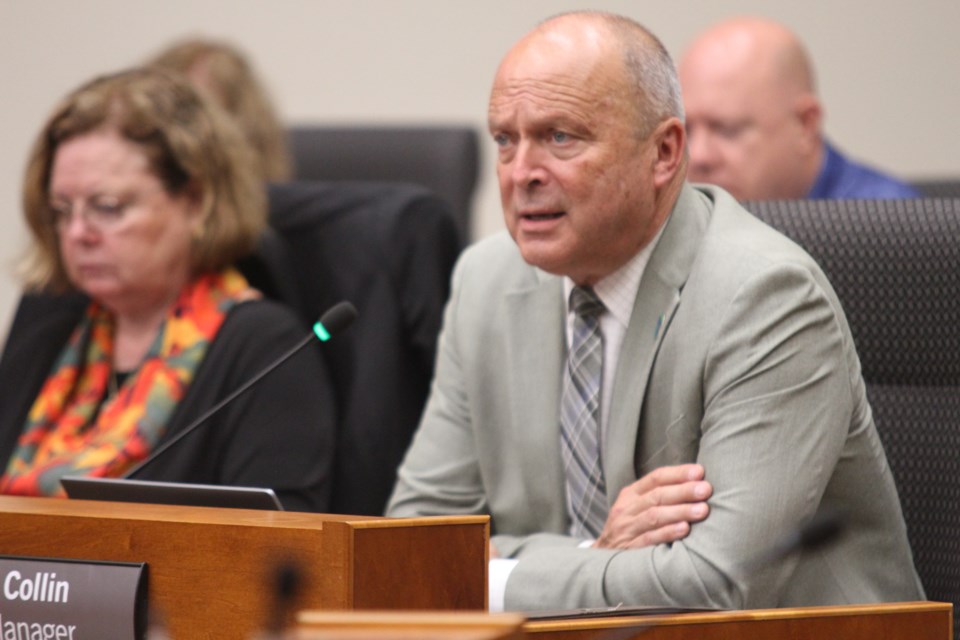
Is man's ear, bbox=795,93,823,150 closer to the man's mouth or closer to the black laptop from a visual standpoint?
the man's mouth

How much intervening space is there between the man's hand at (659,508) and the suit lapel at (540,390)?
171 mm

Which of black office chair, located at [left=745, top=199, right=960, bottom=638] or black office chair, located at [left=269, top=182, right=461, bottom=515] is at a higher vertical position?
black office chair, located at [left=269, top=182, right=461, bottom=515]

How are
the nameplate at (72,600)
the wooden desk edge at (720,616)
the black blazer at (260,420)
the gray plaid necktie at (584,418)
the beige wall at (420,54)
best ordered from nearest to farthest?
the wooden desk edge at (720,616), the nameplate at (72,600), the gray plaid necktie at (584,418), the black blazer at (260,420), the beige wall at (420,54)

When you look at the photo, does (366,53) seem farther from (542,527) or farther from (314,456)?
(542,527)

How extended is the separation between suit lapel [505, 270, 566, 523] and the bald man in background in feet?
4.89

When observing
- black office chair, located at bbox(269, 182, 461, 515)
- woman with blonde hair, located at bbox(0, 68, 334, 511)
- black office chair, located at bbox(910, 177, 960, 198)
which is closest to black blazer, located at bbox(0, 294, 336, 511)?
Answer: woman with blonde hair, located at bbox(0, 68, 334, 511)

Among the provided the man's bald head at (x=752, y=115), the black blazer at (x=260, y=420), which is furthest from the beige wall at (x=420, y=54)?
the black blazer at (x=260, y=420)

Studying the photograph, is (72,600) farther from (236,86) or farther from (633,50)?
(236,86)

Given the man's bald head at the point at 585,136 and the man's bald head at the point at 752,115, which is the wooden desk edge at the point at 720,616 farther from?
the man's bald head at the point at 752,115

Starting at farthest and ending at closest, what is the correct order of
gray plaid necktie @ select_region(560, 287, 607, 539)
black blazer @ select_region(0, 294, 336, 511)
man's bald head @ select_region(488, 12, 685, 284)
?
black blazer @ select_region(0, 294, 336, 511)
gray plaid necktie @ select_region(560, 287, 607, 539)
man's bald head @ select_region(488, 12, 685, 284)

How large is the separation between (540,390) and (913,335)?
0.50 metres

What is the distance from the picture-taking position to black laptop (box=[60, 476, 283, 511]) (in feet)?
5.00

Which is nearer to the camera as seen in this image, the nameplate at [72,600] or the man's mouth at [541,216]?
the nameplate at [72,600]

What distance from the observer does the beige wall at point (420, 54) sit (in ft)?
14.6
